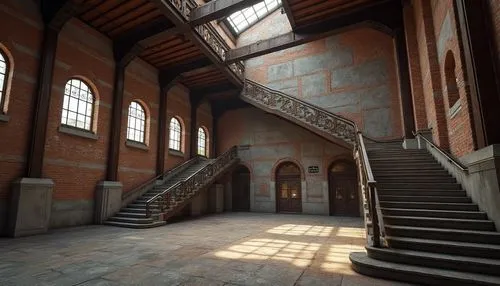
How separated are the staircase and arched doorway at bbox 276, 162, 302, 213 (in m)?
3.27

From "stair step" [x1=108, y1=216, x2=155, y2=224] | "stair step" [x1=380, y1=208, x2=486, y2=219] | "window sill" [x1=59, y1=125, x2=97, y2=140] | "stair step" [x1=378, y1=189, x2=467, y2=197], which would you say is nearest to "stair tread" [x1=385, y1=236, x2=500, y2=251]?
"stair step" [x1=380, y1=208, x2=486, y2=219]

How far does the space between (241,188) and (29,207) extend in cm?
1006

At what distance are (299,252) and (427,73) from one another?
22.6ft

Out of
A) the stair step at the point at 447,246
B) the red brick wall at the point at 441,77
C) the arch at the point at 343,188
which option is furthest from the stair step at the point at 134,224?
the red brick wall at the point at 441,77

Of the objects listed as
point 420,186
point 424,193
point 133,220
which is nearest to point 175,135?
point 133,220

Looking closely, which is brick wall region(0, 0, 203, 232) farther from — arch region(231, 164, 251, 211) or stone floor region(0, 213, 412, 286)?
arch region(231, 164, 251, 211)

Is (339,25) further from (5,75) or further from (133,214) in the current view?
(5,75)

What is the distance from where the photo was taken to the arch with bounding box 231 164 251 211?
15398 mm

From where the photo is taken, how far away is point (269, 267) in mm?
4406

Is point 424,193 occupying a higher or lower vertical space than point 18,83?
lower

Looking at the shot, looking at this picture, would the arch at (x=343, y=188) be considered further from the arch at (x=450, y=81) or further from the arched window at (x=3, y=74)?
the arched window at (x=3, y=74)

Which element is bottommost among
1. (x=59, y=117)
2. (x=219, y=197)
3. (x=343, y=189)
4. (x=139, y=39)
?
(x=219, y=197)

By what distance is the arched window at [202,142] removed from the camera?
Answer: 51.2ft

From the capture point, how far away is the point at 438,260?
154 inches
